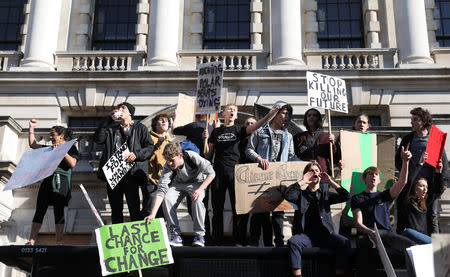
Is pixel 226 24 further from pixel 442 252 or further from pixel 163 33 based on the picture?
pixel 442 252

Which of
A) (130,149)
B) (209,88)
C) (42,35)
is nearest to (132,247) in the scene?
(130,149)

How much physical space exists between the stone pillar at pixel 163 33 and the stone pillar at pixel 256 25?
2.59m

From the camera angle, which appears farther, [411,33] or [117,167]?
[411,33]

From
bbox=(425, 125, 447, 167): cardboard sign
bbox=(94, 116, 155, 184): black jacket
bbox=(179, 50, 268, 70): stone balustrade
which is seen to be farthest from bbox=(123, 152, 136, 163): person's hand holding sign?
bbox=(179, 50, 268, 70): stone balustrade

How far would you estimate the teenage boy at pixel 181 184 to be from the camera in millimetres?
7781

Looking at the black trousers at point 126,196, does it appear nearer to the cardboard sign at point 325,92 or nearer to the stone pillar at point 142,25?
the cardboard sign at point 325,92

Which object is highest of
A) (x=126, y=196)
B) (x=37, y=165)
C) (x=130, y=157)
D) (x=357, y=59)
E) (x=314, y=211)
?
(x=357, y=59)

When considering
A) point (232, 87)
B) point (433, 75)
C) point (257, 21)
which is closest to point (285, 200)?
point (232, 87)

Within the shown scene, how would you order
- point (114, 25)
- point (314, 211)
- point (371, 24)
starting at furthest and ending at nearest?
point (114, 25) → point (371, 24) → point (314, 211)

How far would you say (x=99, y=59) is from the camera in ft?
64.1

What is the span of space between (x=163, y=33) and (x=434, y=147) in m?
12.7

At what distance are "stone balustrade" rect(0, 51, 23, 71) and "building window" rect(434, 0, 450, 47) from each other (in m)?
14.5

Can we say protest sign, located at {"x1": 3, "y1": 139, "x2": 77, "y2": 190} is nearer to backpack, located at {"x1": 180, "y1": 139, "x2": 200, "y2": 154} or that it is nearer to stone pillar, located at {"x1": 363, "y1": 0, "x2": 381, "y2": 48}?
backpack, located at {"x1": 180, "y1": 139, "x2": 200, "y2": 154}

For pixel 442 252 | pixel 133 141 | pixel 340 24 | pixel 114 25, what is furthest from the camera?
pixel 114 25
